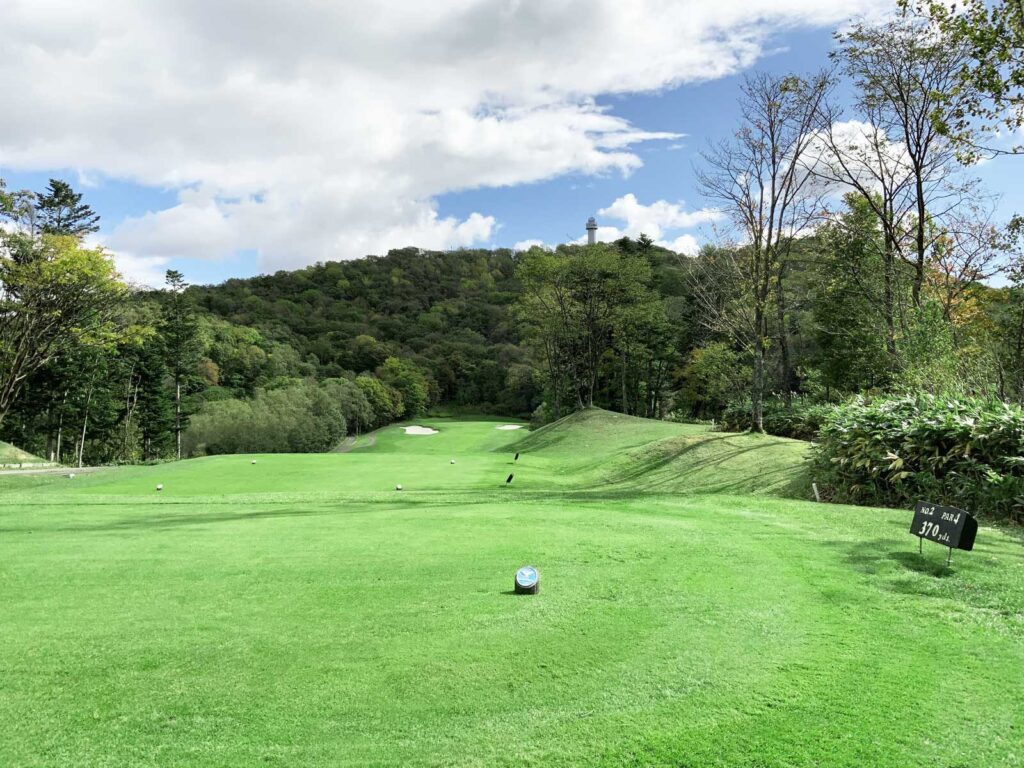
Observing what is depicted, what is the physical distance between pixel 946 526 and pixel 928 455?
20.2 feet

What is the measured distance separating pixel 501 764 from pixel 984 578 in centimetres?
506

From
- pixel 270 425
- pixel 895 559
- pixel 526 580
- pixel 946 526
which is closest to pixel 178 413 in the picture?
pixel 270 425

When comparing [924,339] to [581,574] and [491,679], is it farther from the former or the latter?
[491,679]

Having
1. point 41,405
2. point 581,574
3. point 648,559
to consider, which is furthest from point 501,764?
point 41,405

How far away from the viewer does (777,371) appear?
4288 centimetres

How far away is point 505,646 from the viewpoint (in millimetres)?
3930

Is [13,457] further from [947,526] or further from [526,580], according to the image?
[947,526]

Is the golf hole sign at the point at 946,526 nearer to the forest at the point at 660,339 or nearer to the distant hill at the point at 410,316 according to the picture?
the forest at the point at 660,339

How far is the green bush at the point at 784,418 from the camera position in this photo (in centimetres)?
2156

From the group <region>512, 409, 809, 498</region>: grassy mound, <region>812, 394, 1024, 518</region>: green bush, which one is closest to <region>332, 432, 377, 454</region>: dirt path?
<region>512, 409, 809, 498</region>: grassy mound

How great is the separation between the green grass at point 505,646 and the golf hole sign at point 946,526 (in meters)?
0.28

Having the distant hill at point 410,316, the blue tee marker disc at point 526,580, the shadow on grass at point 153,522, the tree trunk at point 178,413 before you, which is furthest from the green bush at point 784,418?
the tree trunk at point 178,413

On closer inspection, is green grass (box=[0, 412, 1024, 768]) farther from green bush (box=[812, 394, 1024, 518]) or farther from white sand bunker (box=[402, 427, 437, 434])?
white sand bunker (box=[402, 427, 437, 434])

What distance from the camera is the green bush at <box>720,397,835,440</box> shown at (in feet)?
70.7
